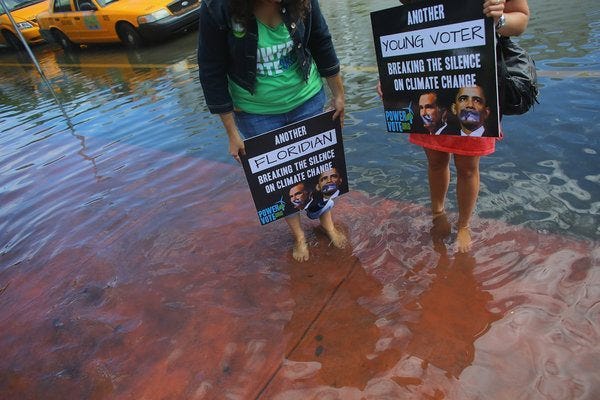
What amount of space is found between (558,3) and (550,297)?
20.1ft

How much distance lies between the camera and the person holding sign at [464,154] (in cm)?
187

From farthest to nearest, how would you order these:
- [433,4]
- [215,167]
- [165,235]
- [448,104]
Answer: [215,167] → [165,235] → [448,104] → [433,4]

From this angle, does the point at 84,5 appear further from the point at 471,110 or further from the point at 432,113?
the point at 471,110

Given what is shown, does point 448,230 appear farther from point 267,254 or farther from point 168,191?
point 168,191

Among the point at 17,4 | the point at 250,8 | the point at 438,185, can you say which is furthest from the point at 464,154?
the point at 17,4

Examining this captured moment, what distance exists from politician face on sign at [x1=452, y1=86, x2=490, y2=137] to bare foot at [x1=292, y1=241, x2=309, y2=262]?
1.15m

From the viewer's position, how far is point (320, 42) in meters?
2.43

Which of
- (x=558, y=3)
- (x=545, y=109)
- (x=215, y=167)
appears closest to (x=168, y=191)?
(x=215, y=167)

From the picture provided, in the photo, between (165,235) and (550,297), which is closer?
(550,297)

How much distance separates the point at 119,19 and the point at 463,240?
10340mm

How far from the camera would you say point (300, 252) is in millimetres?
2781

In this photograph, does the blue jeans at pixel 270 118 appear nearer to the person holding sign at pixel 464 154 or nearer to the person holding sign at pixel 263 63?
the person holding sign at pixel 263 63

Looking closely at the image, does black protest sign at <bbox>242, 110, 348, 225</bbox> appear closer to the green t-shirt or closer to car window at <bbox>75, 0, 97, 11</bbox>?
the green t-shirt

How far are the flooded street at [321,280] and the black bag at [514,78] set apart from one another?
88 cm
